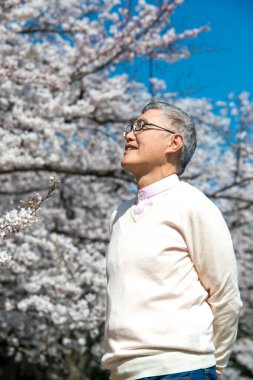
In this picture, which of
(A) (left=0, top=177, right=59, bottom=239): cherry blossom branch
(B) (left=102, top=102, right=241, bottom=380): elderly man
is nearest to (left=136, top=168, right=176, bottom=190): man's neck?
(B) (left=102, top=102, right=241, bottom=380): elderly man

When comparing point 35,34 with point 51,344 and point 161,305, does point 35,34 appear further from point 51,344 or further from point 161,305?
point 161,305

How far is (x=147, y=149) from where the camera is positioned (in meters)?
2.09

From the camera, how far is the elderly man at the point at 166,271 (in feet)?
5.88

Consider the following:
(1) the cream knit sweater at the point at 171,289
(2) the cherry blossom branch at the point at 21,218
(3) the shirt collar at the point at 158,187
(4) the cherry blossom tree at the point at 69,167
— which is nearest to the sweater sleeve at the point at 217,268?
(1) the cream knit sweater at the point at 171,289

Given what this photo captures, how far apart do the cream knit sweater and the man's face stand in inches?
3.3

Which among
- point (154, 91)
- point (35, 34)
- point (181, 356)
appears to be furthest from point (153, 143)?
point (154, 91)

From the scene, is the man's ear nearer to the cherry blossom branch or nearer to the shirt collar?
the shirt collar

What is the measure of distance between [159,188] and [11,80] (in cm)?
552

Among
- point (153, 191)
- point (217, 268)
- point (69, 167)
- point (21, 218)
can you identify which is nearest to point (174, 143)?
point (153, 191)

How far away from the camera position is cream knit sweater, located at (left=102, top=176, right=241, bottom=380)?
1.79 m

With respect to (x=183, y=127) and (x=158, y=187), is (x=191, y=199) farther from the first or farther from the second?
(x=183, y=127)

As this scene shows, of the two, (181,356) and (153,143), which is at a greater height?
(153,143)

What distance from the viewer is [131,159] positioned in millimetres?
→ 2074

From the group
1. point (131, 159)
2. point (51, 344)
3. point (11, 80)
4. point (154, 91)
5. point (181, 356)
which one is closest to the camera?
point (181, 356)
